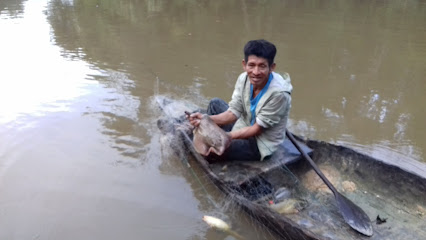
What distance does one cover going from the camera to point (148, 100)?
5.46 m

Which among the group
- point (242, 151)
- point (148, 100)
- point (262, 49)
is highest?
point (262, 49)

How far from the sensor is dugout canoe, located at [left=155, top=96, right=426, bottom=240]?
2766 mm

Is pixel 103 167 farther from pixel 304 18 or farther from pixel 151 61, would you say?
pixel 304 18

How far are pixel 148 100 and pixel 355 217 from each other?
364 centimetres

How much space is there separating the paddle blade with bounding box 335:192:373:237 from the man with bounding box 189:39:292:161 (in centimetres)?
73

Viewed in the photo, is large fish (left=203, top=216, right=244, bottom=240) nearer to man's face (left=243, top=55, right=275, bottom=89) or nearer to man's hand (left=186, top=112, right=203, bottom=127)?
man's hand (left=186, top=112, right=203, bottom=127)

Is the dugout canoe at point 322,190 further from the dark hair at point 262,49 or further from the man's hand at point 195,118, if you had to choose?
the dark hair at point 262,49

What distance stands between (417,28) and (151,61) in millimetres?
7646

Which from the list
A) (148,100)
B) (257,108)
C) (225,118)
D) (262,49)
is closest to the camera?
(262,49)

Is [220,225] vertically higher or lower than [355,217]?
lower

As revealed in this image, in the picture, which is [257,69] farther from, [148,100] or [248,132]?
[148,100]

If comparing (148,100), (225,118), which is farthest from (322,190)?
(148,100)

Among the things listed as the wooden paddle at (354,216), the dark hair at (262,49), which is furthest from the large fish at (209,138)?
the wooden paddle at (354,216)

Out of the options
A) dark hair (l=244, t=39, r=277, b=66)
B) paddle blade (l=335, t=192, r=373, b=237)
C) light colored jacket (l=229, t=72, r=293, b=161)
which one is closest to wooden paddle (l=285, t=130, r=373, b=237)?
paddle blade (l=335, t=192, r=373, b=237)
